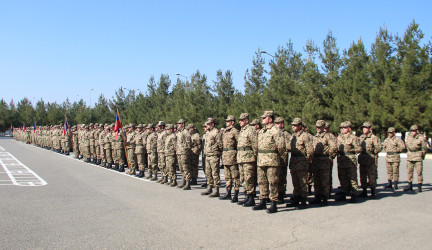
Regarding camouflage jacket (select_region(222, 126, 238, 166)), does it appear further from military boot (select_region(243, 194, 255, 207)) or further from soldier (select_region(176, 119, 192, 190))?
soldier (select_region(176, 119, 192, 190))

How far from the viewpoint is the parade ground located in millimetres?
5688

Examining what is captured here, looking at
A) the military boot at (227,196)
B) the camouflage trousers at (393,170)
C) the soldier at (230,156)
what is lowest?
the military boot at (227,196)

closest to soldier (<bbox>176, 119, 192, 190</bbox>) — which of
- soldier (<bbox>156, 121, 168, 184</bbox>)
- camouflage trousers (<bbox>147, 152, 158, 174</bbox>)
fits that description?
soldier (<bbox>156, 121, 168, 184</bbox>)

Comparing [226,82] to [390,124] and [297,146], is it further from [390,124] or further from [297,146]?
[297,146]

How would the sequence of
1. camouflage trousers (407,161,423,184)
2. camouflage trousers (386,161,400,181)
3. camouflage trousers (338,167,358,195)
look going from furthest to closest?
camouflage trousers (386,161,400,181), camouflage trousers (407,161,423,184), camouflage trousers (338,167,358,195)

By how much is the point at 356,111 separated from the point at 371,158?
20.1 metres

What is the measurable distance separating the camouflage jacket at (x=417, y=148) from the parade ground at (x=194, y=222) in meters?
1.03

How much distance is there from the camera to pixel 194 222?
6.98 meters

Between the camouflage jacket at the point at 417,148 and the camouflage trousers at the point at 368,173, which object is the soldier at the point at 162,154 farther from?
the camouflage jacket at the point at 417,148

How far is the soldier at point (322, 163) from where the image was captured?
8704 millimetres

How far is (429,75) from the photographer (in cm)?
2550

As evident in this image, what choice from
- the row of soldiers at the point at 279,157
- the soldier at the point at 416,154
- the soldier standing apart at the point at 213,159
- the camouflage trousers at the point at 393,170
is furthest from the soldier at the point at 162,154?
the soldier at the point at 416,154

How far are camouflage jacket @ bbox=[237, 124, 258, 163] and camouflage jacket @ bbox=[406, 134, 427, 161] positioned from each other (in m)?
5.33

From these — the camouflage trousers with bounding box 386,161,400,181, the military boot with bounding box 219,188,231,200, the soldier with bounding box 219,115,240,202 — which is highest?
the soldier with bounding box 219,115,240,202
